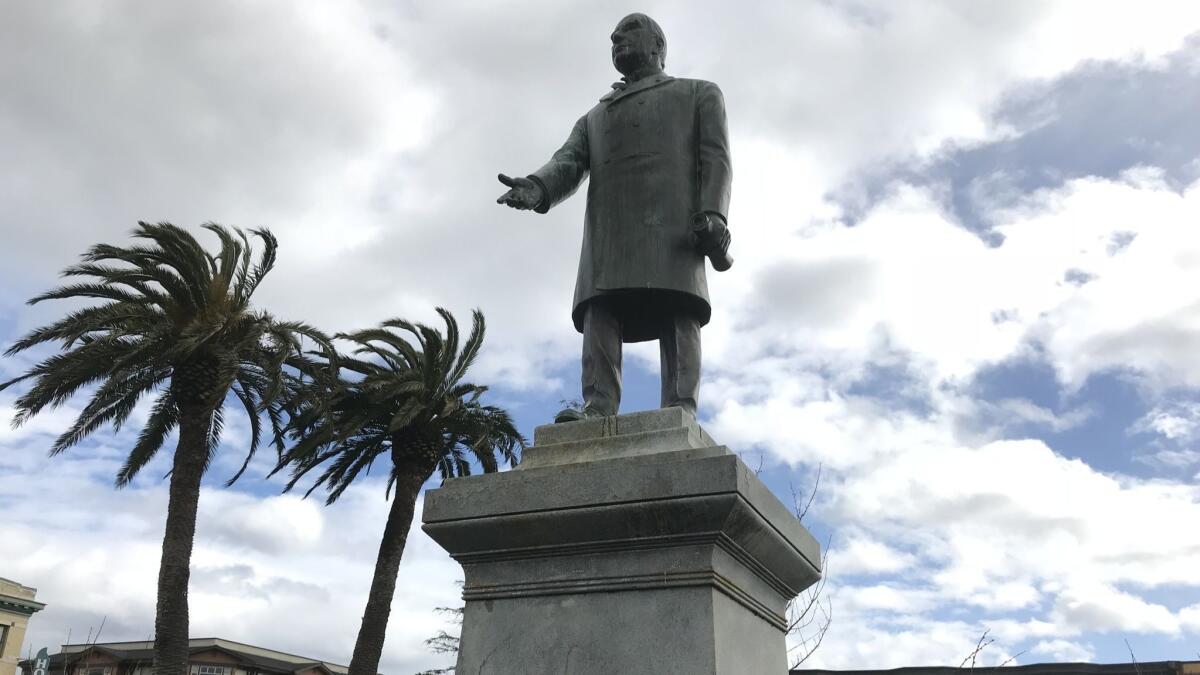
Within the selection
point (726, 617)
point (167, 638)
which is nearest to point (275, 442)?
point (167, 638)

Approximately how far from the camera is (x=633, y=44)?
5.14 meters

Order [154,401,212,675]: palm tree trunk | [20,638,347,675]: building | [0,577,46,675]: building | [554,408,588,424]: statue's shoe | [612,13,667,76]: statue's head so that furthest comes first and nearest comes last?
1. [0,577,46,675]: building
2. [20,638,347,675]: building
3. [154,401,212,675]: palm tree trunk
4. [612,13,667,76]: statue's head
5. [554,408,588,424]: statue's shoe

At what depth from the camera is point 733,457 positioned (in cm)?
360

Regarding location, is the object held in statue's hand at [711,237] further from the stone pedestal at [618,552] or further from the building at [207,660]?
→ the building at [207,660]

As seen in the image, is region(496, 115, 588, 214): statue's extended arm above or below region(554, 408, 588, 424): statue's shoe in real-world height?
above

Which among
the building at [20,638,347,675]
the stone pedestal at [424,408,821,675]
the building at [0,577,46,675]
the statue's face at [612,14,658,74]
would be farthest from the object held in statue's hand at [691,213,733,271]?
the building at [0,577,46,675]

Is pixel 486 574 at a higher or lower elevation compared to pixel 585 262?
lower

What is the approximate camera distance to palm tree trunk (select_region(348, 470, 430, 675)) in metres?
18.3

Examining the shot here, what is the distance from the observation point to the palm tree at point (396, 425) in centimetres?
1856

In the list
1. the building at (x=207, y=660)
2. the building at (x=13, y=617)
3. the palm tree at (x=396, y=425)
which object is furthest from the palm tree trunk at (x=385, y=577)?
the building at (x=13, y=617)

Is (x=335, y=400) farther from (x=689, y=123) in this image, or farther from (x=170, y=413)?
(x=689, y=123)

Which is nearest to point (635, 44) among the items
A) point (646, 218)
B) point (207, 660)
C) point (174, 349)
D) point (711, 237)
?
point (646, 218)

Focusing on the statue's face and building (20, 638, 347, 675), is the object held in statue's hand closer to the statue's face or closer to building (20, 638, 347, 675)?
the statue's face

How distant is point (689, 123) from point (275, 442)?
54.7ft
